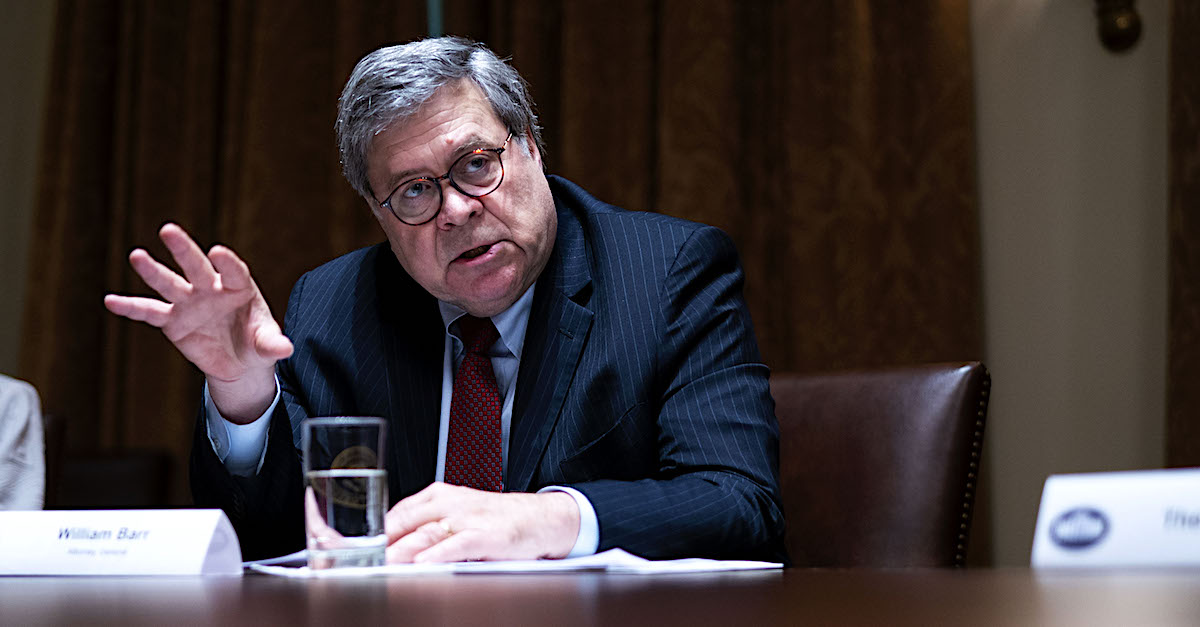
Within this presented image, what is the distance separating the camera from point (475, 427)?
1.64 m

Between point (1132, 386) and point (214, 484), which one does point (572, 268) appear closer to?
point (214, 484)

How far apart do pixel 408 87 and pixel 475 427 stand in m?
0.49

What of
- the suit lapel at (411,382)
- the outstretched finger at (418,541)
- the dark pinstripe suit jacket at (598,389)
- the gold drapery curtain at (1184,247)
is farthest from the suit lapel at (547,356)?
the gold drapery curtain at (1184,247)

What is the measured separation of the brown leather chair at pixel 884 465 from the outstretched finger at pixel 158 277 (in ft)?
2.88

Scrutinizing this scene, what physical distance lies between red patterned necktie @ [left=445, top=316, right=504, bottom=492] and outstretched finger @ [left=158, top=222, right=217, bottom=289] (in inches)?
19.6

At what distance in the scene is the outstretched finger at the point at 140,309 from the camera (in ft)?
3.75

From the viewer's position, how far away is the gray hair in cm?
166

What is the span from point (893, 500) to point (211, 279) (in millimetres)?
918

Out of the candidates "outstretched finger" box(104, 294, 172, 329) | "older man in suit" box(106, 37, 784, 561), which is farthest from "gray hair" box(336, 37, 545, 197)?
"outstretched finger" box(104, 294, 172, 329)

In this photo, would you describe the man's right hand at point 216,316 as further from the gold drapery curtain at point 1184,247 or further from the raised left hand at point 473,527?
the gold drapery curtain at point 1184,247

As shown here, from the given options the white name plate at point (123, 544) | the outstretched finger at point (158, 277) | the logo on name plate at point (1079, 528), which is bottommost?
the white name plate at point (123, 544)

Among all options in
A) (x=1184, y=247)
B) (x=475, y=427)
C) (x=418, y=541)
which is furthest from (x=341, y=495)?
(x=1184, y=247)

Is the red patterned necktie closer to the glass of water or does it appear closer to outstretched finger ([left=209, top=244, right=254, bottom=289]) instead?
outstretched finger ([left=209, top=244, right=254, bottom=289])

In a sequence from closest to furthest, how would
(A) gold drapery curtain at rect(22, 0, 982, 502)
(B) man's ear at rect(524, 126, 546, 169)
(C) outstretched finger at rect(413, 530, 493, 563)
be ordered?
1. (C) outstretched finger at rect(413, 530, 493, 563)
2. (B) man's ear at rect(524, 126, 546, 169)
3. (A) gold drapery curtain at rect(22, 0, 982, 502)
